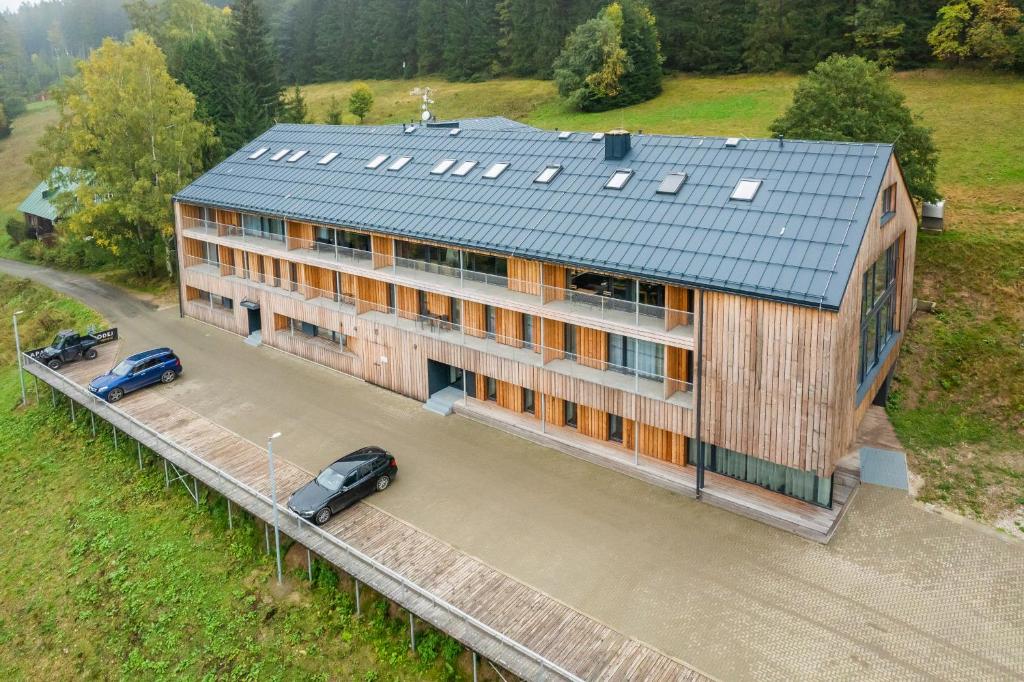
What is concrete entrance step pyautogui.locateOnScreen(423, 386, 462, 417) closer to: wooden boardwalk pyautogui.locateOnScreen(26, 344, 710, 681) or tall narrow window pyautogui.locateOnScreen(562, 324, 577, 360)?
tall narrow window pyautogui.locateOnScreen(562, 324, 577, 360)

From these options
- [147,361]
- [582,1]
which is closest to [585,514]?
[147,361]

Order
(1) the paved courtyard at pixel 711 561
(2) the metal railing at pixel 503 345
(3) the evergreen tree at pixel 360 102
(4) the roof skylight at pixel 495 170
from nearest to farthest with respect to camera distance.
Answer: (1) the paved courtyard at pixel 711 561 → (2) the metal railing at pixel 503 345 → (4) the roof skylight at pixel 495 170 → (3) the evergreen tree at pixel 360 102

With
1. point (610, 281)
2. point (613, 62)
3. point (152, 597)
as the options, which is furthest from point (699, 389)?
point (613, 62)

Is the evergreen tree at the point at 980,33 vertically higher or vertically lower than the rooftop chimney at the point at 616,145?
higher

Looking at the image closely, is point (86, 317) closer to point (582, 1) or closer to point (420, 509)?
point (420, 509)

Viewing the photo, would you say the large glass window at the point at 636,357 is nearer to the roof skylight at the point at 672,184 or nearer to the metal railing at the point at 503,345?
the metal railing at the point at 503,345

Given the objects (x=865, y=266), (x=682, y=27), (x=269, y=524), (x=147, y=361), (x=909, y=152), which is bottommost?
(x=269, y=524)

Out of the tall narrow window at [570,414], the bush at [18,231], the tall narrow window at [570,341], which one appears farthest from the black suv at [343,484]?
the bush at [18,231]
